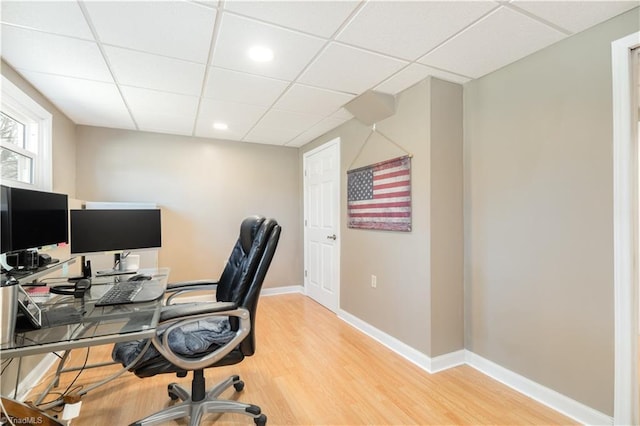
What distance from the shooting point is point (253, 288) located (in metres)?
1.49

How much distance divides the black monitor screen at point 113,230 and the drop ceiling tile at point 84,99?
1.04 m

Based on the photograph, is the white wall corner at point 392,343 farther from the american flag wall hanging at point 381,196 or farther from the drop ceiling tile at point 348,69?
the drop ceiling tile at point 348,69

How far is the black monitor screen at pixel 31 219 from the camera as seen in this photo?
1.46 metres

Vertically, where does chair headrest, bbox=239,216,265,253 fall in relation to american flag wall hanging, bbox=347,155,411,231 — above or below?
below

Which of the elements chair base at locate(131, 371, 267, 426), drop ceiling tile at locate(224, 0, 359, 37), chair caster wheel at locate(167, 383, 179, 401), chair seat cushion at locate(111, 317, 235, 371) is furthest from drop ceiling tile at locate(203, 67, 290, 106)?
chair caster wheel at locate(167, 383, 179, 401)

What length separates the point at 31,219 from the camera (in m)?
1.65

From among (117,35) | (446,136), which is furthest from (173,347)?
(446,136)

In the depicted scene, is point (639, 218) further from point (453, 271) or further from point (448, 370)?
point (448, 370)

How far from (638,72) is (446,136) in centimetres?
103

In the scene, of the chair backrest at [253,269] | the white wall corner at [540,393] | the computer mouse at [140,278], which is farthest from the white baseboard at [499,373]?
the computer mouse at [140,278]

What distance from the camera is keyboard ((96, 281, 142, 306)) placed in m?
1.52

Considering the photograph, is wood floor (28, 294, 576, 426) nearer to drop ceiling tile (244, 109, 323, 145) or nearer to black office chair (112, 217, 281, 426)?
black office chair (112, 217, 281, 426)

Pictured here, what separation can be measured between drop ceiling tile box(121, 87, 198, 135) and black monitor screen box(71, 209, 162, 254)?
1032mm

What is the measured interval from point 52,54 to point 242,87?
1.20m
